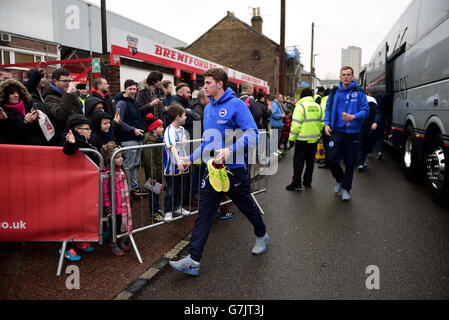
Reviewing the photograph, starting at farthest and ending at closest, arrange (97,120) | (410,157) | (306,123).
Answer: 1. (410,157)
2. (306,123)
3. (97,120)

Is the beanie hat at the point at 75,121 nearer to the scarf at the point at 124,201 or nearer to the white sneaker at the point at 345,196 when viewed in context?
the scarf at the point at 124,201

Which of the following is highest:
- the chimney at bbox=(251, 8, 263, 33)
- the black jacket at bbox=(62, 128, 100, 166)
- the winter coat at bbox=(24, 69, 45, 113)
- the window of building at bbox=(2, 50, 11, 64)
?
the chimney at bbox=(251, 8, 263, 33)

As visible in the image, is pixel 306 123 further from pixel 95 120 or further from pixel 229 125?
pixel 95 120

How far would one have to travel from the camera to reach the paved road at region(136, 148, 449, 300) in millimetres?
3014

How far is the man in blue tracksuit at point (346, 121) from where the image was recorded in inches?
229

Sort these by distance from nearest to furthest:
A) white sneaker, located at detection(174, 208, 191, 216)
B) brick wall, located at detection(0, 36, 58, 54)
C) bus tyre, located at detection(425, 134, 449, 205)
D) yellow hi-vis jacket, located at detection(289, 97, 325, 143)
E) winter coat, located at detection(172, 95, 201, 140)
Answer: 1. white sneaker, located at detection(174, 208, 191, 216)
2. bus tyre, located at detection(425, 134, 449, 205)
3. winter coat, located at detection(172, 95, 201, 140)
4. yellow hi-vis jacket, located at detection(289, 97, 325, 143)
5. brick wall, located at detection(0, 36, 58, 54)

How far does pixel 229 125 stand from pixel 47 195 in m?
2.01

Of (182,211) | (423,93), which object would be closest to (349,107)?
(423,93)

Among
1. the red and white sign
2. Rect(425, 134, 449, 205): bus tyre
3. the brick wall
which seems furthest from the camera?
the brick wall

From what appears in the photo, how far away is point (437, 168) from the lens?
5672 mm

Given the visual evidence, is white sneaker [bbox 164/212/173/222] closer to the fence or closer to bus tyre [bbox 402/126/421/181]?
the fence

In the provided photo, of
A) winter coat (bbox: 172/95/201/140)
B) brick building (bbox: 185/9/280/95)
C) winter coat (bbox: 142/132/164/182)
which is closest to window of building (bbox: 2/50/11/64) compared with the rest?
winter coat (bbox: 172/95/201/140)

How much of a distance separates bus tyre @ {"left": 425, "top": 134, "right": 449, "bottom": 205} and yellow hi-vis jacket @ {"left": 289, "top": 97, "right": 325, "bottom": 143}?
1.92 metres
